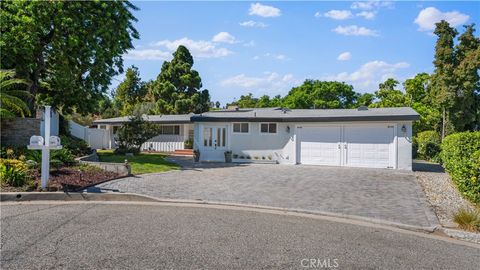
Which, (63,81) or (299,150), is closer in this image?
(63,81)

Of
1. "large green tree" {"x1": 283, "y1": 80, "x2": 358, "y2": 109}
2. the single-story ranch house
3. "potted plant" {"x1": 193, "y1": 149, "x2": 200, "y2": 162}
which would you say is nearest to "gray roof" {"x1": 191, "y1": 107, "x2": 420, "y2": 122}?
the single-story ranch house

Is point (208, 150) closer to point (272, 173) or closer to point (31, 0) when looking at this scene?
point (272, 173)

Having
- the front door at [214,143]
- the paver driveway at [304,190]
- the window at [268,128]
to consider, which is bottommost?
the paver driveway at [304,190]

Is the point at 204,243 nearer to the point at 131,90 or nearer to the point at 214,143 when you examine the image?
the point at 214,143

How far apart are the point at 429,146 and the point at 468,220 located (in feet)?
67.2

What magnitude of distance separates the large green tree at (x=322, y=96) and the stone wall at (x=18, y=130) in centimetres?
3928

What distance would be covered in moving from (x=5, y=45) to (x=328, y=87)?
1735 inches

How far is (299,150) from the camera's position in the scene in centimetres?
1967

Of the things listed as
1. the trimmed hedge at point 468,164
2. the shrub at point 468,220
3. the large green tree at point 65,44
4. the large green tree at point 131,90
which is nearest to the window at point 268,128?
the large green tree at point 65,44

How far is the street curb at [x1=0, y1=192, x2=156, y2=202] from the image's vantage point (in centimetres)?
882

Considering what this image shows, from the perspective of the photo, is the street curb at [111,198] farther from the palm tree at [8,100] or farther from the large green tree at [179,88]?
the large green tree at [179,88]

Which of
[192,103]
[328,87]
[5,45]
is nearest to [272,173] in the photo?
[5,45]

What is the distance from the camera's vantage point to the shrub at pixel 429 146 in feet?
83.2

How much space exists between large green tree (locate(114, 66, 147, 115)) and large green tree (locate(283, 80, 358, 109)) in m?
20.0
